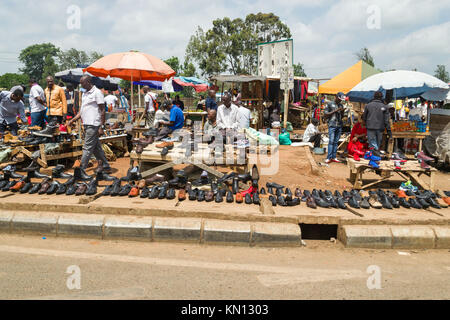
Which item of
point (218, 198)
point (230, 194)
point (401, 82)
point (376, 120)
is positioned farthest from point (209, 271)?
point (401, 82)

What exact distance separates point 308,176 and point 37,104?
6.57 meters

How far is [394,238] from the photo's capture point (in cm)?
395

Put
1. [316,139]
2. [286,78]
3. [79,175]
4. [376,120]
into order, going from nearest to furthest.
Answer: [79,175], [376,120], [316,139], [286,78]

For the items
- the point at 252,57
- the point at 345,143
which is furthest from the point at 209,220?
the point at 252,57

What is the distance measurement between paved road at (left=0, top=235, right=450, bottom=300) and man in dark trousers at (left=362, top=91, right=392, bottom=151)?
4156 mm

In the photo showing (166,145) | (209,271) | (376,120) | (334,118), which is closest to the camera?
(209,271)

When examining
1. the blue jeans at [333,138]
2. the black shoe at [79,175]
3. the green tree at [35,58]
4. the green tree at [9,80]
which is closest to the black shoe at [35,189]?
the black shoe at [79,175]

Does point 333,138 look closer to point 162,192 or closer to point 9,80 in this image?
point 162,192

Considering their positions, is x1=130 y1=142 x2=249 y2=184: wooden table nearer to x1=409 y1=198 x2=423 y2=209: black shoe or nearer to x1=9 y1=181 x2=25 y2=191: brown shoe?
x1=9 y1=181 x2=25 y2=191: brown shoe

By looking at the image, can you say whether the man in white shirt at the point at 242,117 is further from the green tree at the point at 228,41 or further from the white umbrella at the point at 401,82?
the green tree at the point at 228,41

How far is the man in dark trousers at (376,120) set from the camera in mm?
7480

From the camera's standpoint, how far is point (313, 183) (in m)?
6.75

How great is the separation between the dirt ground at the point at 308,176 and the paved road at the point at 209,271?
9.01 feet

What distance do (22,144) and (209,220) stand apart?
470cm
